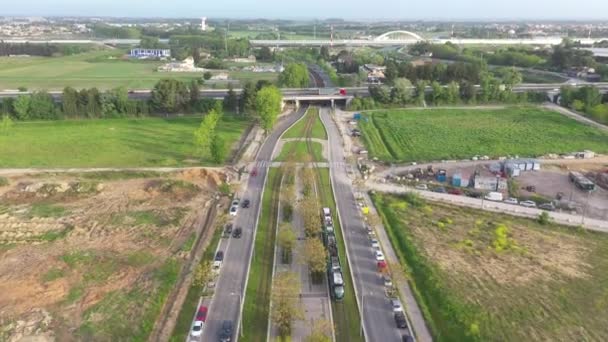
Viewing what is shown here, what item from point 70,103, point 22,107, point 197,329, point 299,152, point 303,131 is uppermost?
point 70,103

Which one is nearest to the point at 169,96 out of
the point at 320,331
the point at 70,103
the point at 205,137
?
the point at 70,103

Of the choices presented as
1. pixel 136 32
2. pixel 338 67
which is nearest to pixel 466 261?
pixel 338 67

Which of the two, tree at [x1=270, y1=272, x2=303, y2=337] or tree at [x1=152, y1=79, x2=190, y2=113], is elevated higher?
tree at [x1=152, y1=79, x2=190, y2=113]

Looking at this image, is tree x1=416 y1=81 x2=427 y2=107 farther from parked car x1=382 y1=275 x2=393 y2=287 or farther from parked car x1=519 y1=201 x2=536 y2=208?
parked car x1=382 y1=275 x2=393 y2=287

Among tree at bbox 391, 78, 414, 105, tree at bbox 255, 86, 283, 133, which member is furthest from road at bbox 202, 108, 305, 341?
tree at bbox 391, 78, 414, 105

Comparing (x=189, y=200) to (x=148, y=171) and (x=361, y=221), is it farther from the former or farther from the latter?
(x=361, y=221)

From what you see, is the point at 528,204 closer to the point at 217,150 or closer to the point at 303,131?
the point at 217,150
